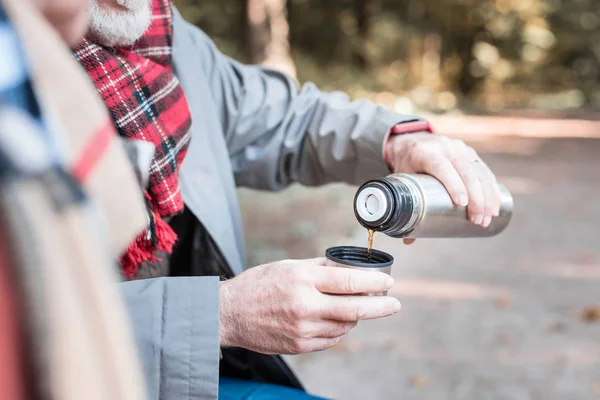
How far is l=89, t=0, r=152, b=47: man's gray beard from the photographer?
1.52m

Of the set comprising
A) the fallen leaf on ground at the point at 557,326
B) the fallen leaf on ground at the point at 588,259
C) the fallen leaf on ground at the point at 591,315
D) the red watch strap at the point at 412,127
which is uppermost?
the red watch strap at the point at 412,127

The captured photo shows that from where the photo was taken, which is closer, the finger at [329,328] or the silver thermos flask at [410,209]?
the finger at [329,328]

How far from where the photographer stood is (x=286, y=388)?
5.92ft

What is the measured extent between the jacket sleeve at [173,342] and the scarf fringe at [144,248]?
34cm

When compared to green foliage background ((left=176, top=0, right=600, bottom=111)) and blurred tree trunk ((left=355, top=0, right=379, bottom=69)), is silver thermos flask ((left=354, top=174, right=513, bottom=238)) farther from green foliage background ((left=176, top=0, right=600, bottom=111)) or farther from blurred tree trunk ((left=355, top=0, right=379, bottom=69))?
blurred tree trunk ((left=355, top=0, right=379, bottom=69))

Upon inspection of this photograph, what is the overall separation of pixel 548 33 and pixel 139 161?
2194 cm

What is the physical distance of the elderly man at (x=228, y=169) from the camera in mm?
1260

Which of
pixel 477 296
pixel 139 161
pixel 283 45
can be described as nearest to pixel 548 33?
pixel 283 45

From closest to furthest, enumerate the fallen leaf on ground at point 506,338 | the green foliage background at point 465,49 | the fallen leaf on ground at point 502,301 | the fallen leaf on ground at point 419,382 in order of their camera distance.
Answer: the fallen leaf on ground at point 419,382
the fallen leaf on ground at point 506,338
the fallen leaf on ground at point 502,301
the green foliage background at point 465,49

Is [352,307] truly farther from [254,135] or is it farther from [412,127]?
[254,135]

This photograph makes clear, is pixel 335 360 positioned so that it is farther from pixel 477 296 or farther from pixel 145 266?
pixel 145 266

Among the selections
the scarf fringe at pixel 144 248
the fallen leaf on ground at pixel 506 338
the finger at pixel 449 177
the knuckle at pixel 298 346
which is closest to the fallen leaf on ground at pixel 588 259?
the fallen leaf on ground at pixel 506 338

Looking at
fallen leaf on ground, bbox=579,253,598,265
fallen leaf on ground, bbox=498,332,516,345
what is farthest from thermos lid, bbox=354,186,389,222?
fallen leaf on ground, bbox=579,253,598,265

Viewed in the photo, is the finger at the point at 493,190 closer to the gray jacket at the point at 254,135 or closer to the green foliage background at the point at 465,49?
the gray jacket at the point at 254,135
